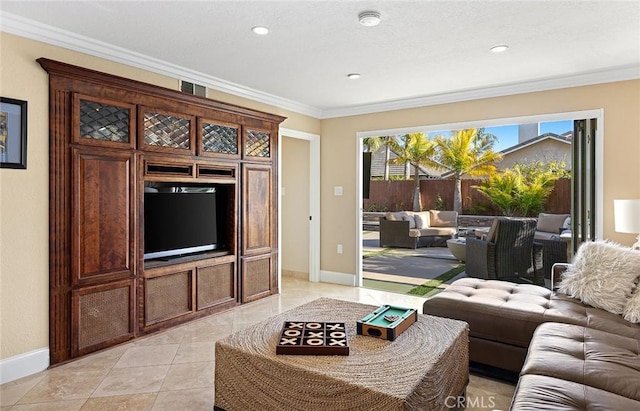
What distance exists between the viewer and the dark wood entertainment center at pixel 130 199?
2.83 meters

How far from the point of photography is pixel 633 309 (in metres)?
2.40

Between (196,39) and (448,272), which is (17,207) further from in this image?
(448,272)

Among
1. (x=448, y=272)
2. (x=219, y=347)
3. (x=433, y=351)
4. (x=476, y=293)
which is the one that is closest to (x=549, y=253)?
(x=448, y=272)

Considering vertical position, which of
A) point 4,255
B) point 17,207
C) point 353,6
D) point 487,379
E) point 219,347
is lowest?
point 487,379

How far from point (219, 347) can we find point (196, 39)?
224cm

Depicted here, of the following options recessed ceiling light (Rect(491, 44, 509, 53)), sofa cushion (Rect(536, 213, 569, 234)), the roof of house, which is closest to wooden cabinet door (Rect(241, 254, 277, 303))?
recessed ceiling light (Rect(491, 44, 509, 53))

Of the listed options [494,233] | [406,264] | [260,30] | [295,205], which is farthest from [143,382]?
[406,264]

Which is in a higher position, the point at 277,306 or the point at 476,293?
the point at 476,293

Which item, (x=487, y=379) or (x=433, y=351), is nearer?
(x=433, y=351)

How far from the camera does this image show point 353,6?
243 centimetres

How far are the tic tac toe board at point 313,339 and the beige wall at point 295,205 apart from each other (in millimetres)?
3472

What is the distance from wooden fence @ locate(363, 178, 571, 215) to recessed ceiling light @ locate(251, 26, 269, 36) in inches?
402

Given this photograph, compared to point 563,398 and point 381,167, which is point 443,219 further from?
point 563,398

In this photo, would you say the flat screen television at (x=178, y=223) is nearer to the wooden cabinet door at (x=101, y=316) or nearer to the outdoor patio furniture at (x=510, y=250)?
the wooden cabinet door at (x=101, y=316)
